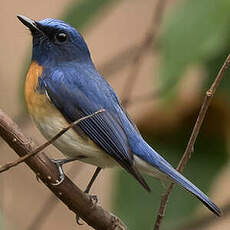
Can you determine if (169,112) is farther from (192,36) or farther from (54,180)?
(54,180)

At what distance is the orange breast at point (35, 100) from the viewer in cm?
384

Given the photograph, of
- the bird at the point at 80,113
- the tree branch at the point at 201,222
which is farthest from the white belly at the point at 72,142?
the tree branch at the point at 201,222

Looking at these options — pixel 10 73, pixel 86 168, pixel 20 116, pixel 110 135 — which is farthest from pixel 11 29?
pixel 110 135

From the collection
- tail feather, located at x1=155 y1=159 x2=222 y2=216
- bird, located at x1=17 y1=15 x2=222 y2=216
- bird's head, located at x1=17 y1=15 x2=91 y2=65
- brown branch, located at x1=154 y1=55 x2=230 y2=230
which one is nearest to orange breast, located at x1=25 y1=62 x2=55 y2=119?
bird, located at x1=17 y1=15 x2=222 y2=216

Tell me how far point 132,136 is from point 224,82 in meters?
0.51

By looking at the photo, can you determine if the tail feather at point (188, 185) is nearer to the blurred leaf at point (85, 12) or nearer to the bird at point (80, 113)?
the bird at point (80, 113)

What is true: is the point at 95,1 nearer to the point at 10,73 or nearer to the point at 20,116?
the point at 20,116

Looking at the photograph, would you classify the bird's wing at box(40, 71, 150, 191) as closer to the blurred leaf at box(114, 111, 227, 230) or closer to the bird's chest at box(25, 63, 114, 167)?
the bird's chest at box(25, 63, 114, 167)

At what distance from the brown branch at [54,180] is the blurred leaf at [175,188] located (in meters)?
0.38

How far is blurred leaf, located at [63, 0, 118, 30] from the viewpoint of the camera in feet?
12.4

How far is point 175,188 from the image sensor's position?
3994 millimetres

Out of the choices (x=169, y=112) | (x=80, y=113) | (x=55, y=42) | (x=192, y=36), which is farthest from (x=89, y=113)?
(x=192, y=36)

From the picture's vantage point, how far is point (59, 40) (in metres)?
4.22

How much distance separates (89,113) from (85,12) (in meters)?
0.48
